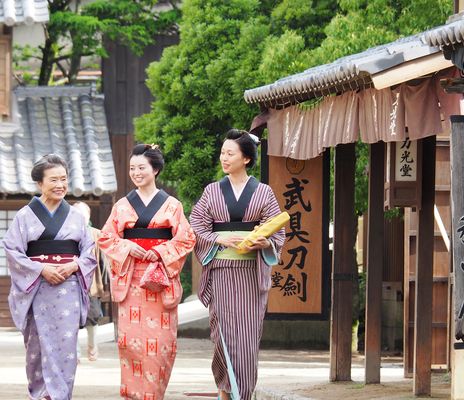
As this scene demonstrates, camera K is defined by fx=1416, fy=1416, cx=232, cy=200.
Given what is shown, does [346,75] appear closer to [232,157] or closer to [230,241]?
[232,157]

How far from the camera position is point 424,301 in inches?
491

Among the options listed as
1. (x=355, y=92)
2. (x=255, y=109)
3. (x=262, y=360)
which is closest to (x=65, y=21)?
(x=255, y=109)

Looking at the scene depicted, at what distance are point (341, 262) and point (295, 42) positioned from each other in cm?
709

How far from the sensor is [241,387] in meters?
11.2

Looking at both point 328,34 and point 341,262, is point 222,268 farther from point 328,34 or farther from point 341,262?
point 328,34

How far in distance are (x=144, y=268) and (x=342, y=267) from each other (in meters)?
3.22

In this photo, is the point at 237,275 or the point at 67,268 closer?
the point at 67,268

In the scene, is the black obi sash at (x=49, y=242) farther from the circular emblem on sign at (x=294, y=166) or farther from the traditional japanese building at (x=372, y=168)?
the circular emblem on sign at (x=294, y=166)

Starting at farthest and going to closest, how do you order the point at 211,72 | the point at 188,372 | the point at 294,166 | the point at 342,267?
the point at 211,72, the point at 188,372, the point at 294,166, the point at 342,267

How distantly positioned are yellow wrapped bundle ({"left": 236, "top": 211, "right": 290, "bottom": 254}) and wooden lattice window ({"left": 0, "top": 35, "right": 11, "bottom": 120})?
14.3 m

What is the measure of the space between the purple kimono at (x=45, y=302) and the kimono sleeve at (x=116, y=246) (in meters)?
0.20

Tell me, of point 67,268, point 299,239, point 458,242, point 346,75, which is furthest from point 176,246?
point 299,239

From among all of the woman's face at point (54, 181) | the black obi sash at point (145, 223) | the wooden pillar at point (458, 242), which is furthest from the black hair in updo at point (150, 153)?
the wooden pillar at point (458, 242)

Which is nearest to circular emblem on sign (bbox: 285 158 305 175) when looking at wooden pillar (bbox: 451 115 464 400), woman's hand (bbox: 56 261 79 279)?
woman's hand (bbox: 56 261 79 279)
